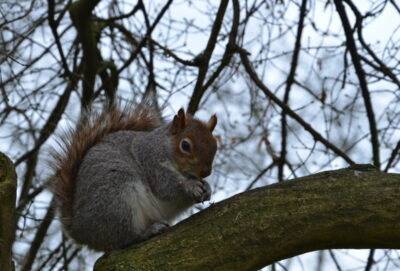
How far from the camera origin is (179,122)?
271cm

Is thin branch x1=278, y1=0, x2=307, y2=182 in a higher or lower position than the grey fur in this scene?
higher

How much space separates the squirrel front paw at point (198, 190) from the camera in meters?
2.43

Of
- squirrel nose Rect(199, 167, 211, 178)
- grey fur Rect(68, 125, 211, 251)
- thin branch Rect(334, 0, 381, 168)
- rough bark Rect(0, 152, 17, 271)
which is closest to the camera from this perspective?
rough bark Rect(0, 152, 17, 271)

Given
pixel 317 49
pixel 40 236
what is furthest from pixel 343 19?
pixel 40 236

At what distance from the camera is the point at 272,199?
208 centimetres

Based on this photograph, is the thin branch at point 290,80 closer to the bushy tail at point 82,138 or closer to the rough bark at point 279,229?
the bushy tail at point 82,138

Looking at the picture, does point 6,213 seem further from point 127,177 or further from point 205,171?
point 205,171

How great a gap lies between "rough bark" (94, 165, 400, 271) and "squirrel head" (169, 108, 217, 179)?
1.53 ft

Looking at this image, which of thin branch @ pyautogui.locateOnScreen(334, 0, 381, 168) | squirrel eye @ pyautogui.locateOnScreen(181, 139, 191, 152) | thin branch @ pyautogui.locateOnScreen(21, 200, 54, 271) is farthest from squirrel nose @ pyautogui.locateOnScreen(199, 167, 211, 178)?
thin branch @ pyautogui.locateOnScreen(334, 0, 381, 168)

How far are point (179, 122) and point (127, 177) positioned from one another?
1.22 feet

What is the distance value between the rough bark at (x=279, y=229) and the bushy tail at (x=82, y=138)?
60 cm

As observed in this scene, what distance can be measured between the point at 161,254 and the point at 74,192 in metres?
0.74

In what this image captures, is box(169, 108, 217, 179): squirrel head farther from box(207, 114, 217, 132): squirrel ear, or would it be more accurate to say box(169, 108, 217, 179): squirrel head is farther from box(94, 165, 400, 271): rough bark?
box(94, 165, 400, 271): rough bark

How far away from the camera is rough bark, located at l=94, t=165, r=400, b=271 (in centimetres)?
199
